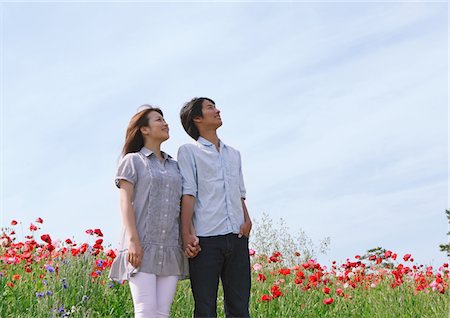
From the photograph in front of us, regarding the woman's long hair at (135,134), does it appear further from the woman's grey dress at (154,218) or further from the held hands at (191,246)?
the held hands at (191,246)

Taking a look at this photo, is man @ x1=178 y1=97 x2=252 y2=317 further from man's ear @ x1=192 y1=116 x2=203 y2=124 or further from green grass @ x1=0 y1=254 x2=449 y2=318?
green grass @ x1=0 y1=254 x2=449 y2=318

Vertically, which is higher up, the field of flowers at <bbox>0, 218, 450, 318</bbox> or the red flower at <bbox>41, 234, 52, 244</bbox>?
the red flower at <bbox>41, 234, 52, 244</bbox>

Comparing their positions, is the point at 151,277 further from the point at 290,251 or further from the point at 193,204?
the point at 290,251

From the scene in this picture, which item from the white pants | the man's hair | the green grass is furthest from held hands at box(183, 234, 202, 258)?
the green grass

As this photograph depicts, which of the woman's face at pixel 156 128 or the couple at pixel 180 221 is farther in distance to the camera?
the woman's face at pixel 156 128

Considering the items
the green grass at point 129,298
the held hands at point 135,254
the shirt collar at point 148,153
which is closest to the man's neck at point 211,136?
the shirt collar at point 148,153

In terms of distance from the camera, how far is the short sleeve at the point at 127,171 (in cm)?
369

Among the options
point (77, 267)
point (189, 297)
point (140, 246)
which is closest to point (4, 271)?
point (77, 267)

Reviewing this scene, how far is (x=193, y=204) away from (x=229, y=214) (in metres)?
0.25

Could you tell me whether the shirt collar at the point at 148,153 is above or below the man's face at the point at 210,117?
below

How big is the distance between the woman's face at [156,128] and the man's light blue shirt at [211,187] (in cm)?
A: 17

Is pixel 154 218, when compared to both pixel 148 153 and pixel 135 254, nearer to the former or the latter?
pixel 135 254

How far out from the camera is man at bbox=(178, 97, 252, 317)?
3725mm

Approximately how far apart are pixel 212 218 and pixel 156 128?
2.36 ft
